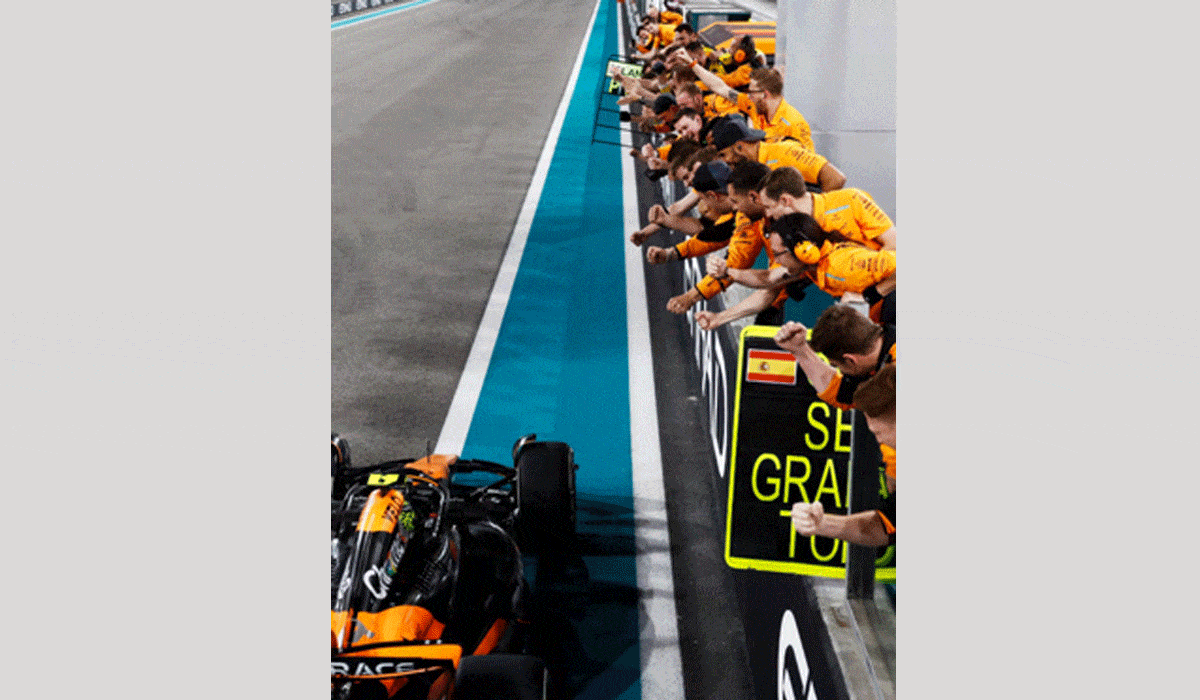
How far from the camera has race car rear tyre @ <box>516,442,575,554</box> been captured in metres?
6.02

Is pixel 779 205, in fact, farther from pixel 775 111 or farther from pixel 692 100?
pixel 692 100

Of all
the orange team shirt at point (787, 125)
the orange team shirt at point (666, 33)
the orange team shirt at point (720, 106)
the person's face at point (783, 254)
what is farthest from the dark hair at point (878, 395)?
the orange team shirt at point (666, 33)

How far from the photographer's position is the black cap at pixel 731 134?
7.34 meters

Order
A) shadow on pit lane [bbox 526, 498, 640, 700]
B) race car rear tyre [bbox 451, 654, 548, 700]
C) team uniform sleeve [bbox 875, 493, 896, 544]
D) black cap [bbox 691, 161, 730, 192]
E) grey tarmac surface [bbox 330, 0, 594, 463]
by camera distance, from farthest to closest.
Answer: grey tarmac surface [bbox 330, 0, 594, 463] → black cap [bbox 691, 161, 730, 192] → shadow on pit lane [bbox 526, 498, 640, 700] → race car rear tyre [bbox 451, 654, 548, 700] → team uniform sleeve [bbox 875, 493, 896, 544]

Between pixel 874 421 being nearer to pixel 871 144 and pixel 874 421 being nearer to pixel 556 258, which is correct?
pixel 871 144

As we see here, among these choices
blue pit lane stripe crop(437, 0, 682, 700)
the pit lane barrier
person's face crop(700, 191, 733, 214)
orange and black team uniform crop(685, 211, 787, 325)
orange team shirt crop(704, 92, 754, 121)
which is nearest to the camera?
the pit lane barrier

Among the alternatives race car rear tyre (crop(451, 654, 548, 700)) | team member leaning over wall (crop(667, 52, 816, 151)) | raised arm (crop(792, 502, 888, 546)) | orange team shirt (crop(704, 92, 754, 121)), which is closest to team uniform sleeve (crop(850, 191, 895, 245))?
team member leaning over wall (crop(667, 52, 816, 151))

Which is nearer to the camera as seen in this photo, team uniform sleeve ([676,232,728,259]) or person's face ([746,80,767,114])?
team uniform sleeve ([676,232,728,259])

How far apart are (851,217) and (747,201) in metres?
0.56

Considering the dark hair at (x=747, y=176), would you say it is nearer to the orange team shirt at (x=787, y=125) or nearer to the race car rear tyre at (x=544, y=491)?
the race car rear tyre at (x=544, y=491)

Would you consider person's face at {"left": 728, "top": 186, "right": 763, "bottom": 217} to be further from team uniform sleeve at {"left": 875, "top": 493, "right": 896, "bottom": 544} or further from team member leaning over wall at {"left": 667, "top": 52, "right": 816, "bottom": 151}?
team uniform sleeve at {"left": 875, "top": 493, "right": 896, "bottom": 544}

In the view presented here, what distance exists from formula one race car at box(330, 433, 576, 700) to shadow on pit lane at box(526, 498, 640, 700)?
389mm

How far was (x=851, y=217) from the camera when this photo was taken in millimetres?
6016
